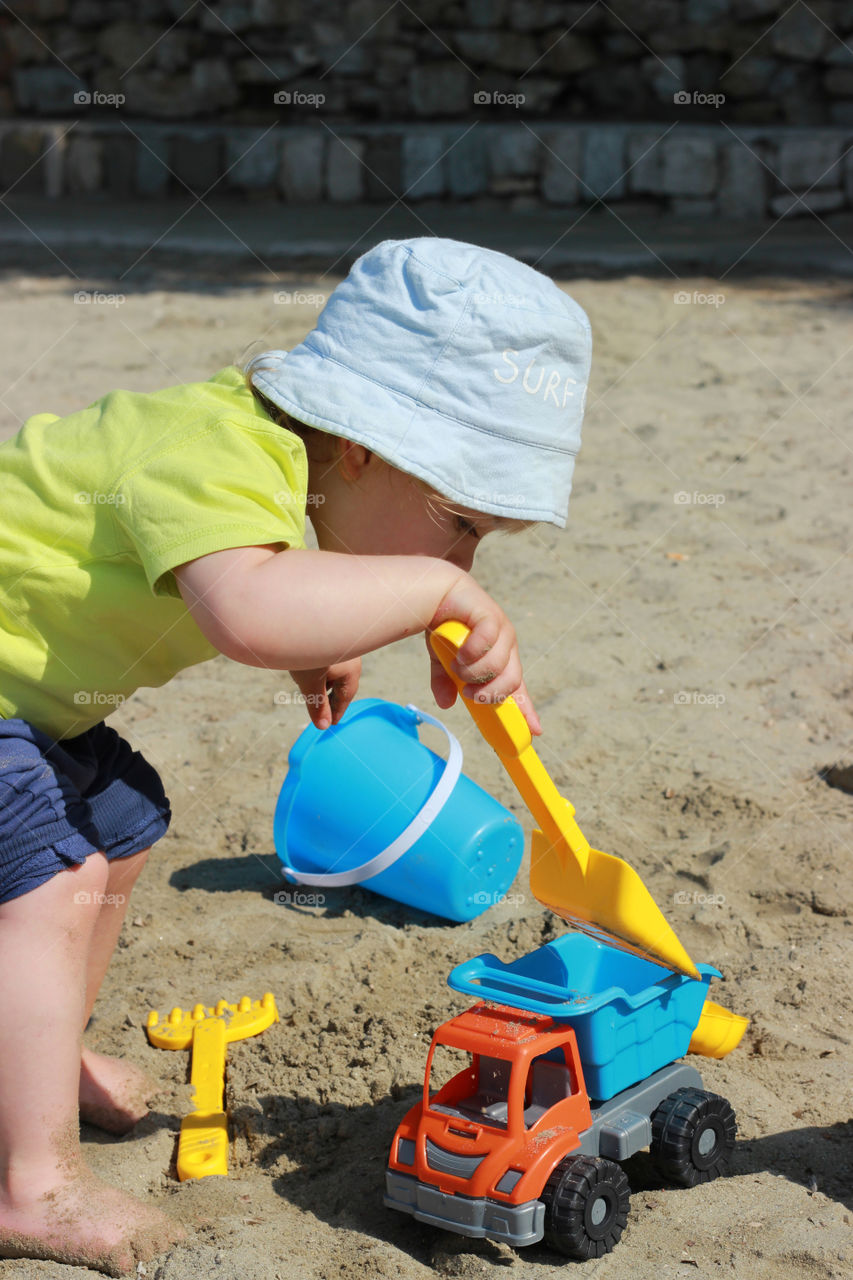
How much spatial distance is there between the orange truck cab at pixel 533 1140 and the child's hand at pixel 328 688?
1.57 feet

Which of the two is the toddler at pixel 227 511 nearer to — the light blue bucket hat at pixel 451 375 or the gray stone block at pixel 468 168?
the light blue bucket hat at pixel 451 375

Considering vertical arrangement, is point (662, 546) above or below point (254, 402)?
below

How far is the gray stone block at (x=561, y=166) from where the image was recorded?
7.95 m

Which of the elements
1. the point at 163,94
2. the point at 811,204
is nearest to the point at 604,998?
the point at 811,204

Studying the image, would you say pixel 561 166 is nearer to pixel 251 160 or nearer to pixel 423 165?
pixel 423 165

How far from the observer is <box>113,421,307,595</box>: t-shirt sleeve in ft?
4.35

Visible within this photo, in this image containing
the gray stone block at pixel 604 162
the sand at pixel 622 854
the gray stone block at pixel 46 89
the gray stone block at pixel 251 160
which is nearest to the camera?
the sand at pixel 622 854

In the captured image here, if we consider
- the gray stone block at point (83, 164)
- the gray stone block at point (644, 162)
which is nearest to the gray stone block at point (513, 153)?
the gray stone block at point (644, 162)

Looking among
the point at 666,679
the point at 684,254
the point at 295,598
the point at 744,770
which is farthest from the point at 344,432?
the point at 684,254

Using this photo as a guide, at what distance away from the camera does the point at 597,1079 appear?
1508 mm

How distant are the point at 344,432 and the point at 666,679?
1.58 m

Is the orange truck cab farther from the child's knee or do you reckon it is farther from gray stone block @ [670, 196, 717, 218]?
gray stone block @ [670, 196, 717, 218]

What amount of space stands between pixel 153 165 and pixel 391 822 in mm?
7750

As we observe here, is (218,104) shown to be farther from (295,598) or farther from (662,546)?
(295,598)
